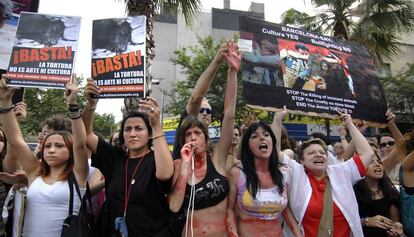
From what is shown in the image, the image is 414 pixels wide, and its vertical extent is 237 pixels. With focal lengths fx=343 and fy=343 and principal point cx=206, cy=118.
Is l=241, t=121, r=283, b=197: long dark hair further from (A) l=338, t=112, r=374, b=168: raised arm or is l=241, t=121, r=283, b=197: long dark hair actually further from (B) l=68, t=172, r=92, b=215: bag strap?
(B) l=68, t=172, r=92, b=215: bag strap

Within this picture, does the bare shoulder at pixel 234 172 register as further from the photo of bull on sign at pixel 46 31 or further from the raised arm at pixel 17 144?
the photo of bull on sign at pixel 46 31

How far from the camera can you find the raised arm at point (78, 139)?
2.59 metres

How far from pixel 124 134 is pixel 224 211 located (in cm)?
97

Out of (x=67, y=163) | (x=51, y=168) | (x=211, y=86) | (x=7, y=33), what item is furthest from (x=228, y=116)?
(x=211, y=86)

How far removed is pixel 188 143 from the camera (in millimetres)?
2598

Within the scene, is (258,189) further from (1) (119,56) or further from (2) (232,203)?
(1) (119,56)

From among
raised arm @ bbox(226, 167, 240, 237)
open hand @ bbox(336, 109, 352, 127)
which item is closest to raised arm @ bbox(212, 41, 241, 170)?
raised arm @ bbox(226, 167, 240, 237)

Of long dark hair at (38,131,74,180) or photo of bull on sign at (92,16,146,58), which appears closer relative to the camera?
long dark hair at (38,131,74,180)

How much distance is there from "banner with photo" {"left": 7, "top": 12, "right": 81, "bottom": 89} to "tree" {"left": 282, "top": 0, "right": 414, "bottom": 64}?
30.0 ft

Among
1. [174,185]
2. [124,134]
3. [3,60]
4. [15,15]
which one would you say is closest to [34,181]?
[124,134]

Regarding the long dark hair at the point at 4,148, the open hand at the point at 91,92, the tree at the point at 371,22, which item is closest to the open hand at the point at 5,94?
the long dark hair at the point at 4,148

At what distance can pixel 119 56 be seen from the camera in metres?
3.07

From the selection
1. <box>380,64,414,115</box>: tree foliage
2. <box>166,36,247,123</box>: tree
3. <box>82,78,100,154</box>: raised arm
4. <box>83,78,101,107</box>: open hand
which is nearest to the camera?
<box>82,78,100,154</box>: raised arm

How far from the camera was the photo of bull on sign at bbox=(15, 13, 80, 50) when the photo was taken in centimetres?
316
